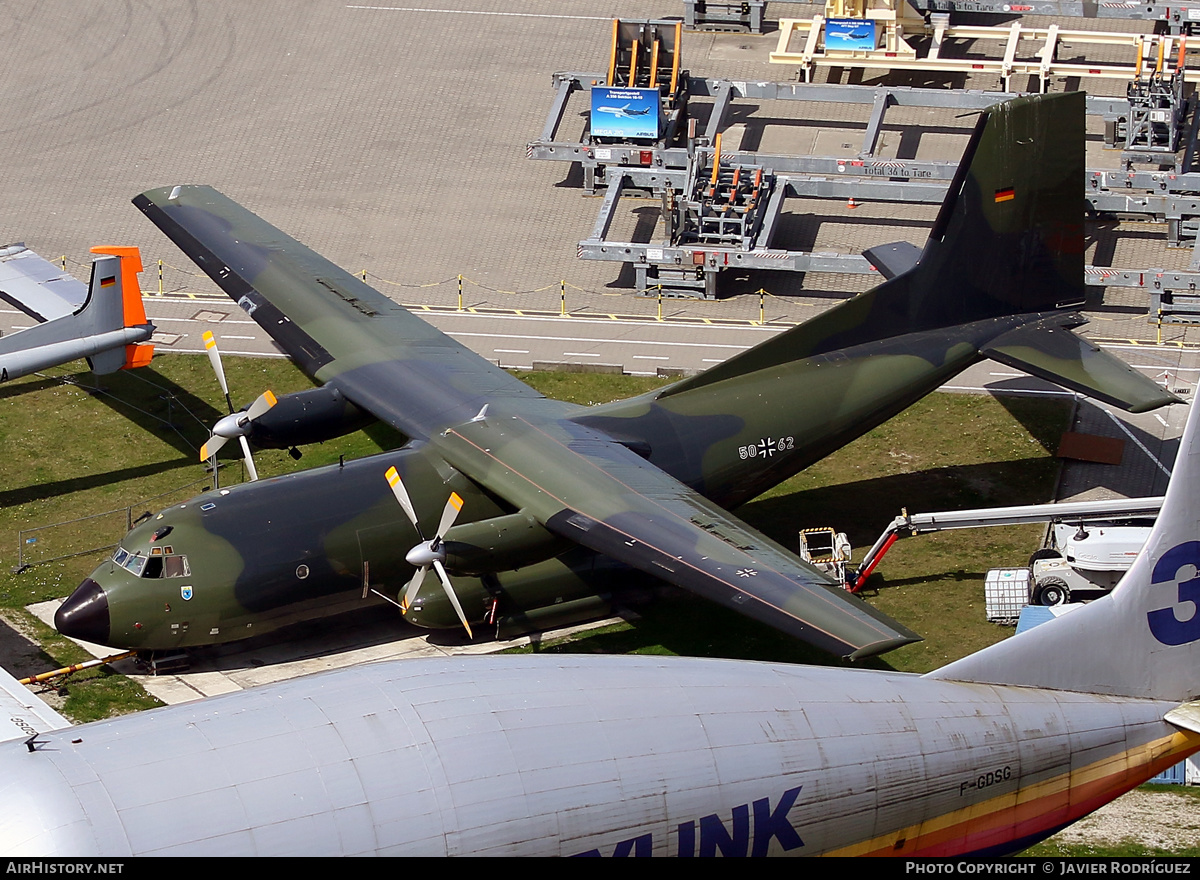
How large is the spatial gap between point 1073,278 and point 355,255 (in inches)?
1201

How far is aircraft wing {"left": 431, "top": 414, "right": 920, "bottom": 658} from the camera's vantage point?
32875 mm

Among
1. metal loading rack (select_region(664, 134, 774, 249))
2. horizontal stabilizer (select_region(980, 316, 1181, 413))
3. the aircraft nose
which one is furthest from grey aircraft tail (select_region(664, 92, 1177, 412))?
the aircraft nose

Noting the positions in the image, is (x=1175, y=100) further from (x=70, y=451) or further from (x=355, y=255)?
(x=70, y=451)

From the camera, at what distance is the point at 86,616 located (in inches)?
1448

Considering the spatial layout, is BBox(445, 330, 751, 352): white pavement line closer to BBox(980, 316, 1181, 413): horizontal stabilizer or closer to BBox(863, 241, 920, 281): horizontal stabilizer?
BBox(863, 241, 920, 281): horizontal stabilizer

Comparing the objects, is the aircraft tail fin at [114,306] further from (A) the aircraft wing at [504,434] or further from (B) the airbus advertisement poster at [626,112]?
(B) the airbus advertisement poster at [626,112]

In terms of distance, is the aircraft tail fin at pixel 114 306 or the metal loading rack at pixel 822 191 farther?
the metal loading rack at pixel 822 191

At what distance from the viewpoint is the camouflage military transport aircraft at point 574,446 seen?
1430 inches

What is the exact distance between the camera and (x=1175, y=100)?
65.4 m

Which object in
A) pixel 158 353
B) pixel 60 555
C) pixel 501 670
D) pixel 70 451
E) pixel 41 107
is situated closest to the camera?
pixel 501 670

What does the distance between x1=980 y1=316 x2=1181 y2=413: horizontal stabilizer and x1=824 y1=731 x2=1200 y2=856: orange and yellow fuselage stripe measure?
14.1m

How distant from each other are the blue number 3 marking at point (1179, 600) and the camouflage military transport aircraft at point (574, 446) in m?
5.22

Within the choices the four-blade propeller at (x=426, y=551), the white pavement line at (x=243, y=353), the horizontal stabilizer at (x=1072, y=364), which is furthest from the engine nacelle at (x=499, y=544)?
the white pavement line at (x=243, y=353)
